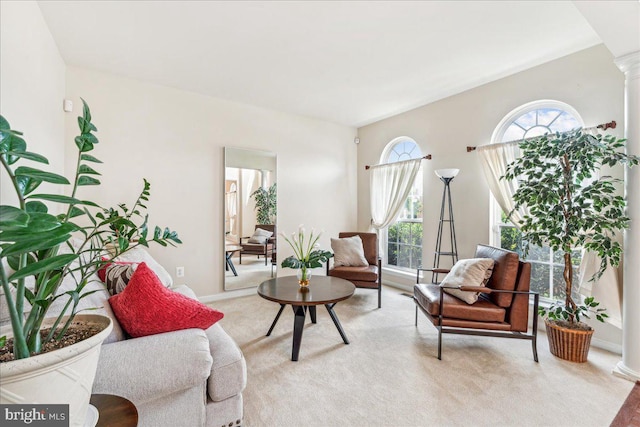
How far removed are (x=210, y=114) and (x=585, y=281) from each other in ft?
14.6

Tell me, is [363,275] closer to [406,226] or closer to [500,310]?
[406,226]

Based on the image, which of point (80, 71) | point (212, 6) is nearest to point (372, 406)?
point (212, 6)

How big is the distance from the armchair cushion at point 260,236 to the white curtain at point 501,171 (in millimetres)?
3004

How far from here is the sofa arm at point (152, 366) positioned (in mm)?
1144

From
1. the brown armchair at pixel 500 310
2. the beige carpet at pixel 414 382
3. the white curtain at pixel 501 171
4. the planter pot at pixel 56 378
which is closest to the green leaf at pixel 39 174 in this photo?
the planter pot at pixel 56 378

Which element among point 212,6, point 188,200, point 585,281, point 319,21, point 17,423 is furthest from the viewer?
point 188,200

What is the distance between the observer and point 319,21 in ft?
7.68

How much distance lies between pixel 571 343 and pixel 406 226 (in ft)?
8.17

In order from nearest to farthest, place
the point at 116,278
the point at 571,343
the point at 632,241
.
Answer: the point at 116,278 → the point at 632,241 → the point at 571,343

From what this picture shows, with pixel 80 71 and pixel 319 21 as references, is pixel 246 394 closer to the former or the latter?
pixel 319 21

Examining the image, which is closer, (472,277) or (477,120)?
(472,277)

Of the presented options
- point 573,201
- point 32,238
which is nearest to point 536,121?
point 573,201

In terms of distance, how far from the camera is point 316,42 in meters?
2.63

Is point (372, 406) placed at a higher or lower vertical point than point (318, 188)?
lower
